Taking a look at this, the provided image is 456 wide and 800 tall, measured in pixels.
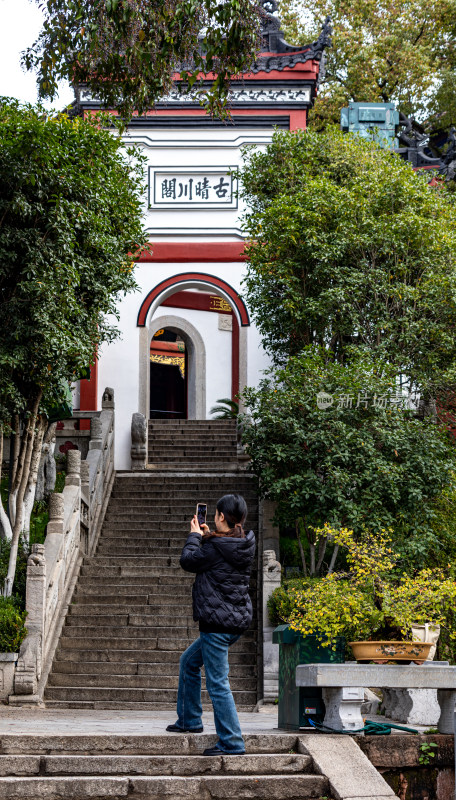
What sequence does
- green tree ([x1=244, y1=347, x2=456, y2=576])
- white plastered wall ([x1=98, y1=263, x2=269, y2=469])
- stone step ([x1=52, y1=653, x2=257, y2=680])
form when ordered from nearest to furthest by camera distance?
stone step ([x1=52, y1=653, x2=257, y2=680]) → green tree ([x1=244, y1=347, x2=456, y2=576]) → white plastered wall ([x1=98, y1=263, x2=269, y2=469])

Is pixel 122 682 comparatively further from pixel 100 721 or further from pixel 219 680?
pixel 219 680

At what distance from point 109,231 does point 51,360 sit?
78.8 inches

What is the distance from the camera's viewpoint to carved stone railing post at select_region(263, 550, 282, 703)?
928cm

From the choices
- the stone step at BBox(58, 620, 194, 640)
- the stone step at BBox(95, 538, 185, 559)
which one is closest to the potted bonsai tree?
the stone step at BBox(58, 620, 194, 640)

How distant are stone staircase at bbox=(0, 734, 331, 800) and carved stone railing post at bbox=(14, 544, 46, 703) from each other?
3.99 m

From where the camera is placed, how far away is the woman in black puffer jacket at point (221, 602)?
5246 mm

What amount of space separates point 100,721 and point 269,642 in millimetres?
2723

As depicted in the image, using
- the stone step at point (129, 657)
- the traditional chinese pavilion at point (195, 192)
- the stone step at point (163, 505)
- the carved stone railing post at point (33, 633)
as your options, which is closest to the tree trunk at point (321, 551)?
the stone step at point (129, 657)

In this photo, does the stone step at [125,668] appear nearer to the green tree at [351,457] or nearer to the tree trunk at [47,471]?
the green tree at [351,457]

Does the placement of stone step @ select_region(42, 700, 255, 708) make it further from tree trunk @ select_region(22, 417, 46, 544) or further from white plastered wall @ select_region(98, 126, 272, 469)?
white plastered wall @ select_region(98, 126, 272, 469)

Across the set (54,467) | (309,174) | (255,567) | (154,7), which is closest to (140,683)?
(255,567)

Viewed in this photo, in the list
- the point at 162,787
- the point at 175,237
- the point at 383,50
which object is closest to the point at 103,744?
the point at 162,787

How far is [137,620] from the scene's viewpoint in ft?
35.3

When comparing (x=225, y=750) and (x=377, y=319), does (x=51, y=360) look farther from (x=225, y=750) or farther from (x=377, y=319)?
(x=225, y=750)
